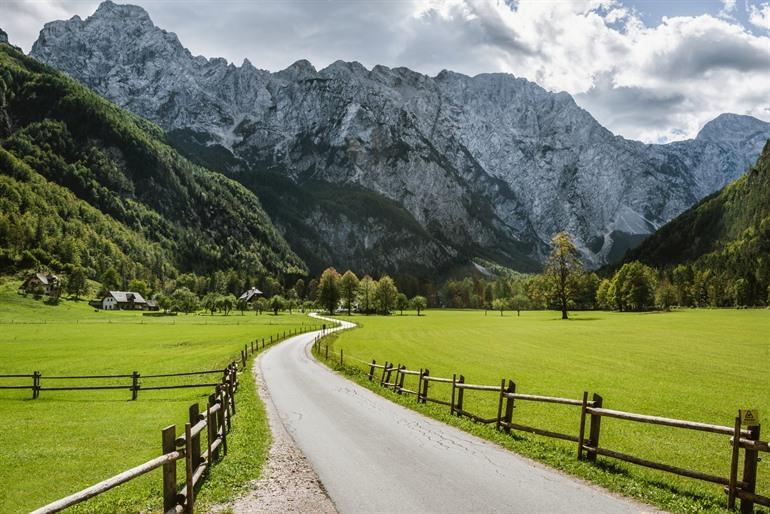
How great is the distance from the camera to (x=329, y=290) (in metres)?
171

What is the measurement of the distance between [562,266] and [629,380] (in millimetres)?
84503

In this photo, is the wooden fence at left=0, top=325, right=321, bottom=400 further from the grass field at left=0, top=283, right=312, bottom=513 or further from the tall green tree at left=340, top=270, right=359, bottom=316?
the tall green tree at left=340, top=270, right=359, bottom=316

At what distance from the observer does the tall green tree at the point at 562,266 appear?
379ft

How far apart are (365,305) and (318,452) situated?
169607mm

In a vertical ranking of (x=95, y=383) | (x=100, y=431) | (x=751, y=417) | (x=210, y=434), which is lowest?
(x=95, y=383)

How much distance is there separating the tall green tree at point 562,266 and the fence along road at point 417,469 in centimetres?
9717

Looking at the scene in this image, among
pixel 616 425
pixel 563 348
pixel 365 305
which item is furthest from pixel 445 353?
pixel 365 305

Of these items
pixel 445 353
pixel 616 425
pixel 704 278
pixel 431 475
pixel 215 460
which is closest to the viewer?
pixel 431 475

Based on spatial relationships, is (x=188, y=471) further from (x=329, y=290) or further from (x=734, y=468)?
(x=329, y=290)

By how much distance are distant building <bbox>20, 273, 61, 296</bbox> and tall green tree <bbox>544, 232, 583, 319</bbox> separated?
155701 mm

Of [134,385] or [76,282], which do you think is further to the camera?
[76,282]

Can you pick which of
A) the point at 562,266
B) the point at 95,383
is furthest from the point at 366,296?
the point at 95,383

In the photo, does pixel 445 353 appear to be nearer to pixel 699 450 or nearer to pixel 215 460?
pixel 699 450

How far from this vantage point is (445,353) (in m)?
58.2
